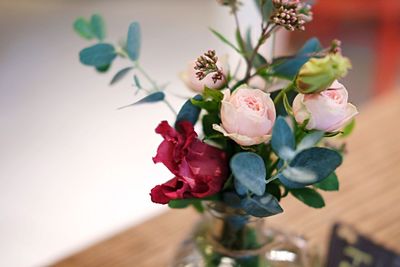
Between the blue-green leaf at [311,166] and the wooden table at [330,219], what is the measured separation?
0.44 meters

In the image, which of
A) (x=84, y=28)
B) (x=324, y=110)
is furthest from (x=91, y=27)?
(x=324, y=110)

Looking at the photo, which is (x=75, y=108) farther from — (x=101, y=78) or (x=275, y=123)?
(x=275, y=123)

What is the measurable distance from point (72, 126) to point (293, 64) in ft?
6.55

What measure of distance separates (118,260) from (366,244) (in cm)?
41

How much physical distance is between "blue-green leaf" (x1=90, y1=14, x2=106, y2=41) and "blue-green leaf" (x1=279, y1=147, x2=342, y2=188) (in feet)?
1.22

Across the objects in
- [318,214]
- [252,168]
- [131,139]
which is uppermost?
[252,168]

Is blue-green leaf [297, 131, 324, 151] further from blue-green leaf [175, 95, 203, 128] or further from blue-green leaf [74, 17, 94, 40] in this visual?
blue-green leaf [74, 17, 94, 40]

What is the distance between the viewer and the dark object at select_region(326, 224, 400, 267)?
3.02 feet

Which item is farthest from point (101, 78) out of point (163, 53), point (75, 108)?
point (163, 53)

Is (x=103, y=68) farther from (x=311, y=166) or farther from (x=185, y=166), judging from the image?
(x=311, y=166)

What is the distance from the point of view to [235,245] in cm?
79

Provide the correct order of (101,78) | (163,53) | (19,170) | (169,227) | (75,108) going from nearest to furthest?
(169,227) → (19,170) → (75,108) → (101,78) → (163,53)

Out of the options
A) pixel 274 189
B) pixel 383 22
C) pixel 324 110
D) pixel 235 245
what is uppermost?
pixel 324 110

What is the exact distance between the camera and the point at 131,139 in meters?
2.33
